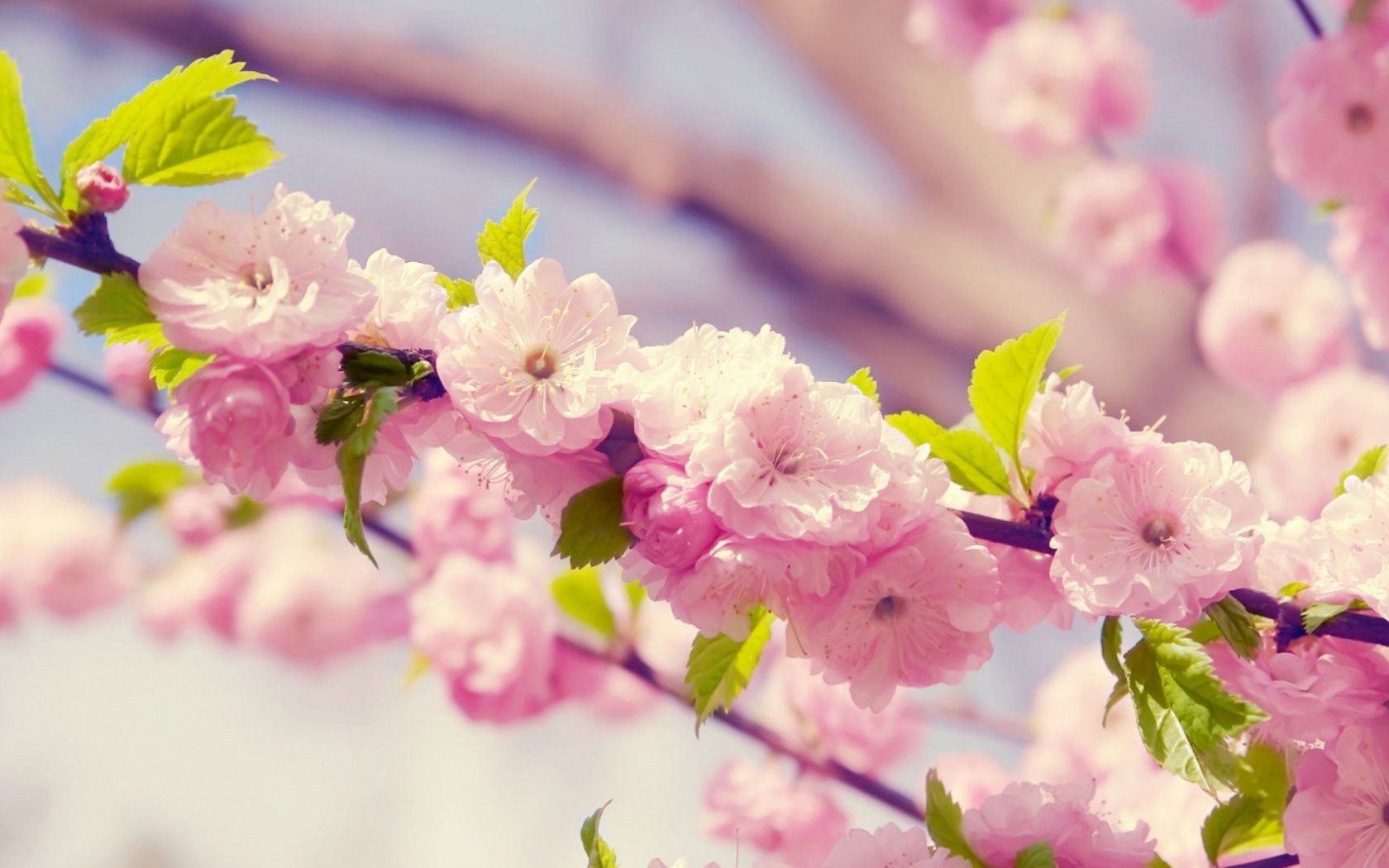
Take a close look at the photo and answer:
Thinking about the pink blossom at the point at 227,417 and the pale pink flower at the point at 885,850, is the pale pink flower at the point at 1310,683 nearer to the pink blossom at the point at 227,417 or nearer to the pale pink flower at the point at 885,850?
the pale pink flower at the point at 885,850

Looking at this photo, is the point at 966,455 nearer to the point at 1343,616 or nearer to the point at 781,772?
the point at 1343,616

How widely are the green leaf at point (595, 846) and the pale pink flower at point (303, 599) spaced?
3.70 feet

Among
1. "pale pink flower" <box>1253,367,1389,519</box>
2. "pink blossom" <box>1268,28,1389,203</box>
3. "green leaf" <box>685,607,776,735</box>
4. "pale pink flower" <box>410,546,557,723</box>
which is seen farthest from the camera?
"pale pink flower" <box>1253,367,1389,519</box>

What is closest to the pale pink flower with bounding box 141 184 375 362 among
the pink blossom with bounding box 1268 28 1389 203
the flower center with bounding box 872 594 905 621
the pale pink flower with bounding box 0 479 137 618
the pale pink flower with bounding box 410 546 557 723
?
the flower center with bounding box 872 594 905 621

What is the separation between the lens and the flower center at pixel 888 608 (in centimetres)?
43

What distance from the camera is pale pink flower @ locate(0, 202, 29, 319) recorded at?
1.17 ft

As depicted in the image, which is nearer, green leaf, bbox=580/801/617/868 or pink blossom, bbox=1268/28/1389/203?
green leaf, bbox=580/801/617/868

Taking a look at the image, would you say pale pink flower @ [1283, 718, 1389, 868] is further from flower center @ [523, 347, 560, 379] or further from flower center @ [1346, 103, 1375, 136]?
flower center @ [1346, 103, 1375, 136]

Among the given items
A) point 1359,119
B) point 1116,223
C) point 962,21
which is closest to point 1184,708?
point 1359,119

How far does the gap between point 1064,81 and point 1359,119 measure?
0.77 metres

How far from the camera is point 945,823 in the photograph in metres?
0.48

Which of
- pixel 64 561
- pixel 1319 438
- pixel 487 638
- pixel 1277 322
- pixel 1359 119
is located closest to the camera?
pixel 1359 119

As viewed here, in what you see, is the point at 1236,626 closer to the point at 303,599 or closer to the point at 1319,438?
the point at 1319,438

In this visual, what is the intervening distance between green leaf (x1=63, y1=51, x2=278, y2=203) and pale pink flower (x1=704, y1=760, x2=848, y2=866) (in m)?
0.72
